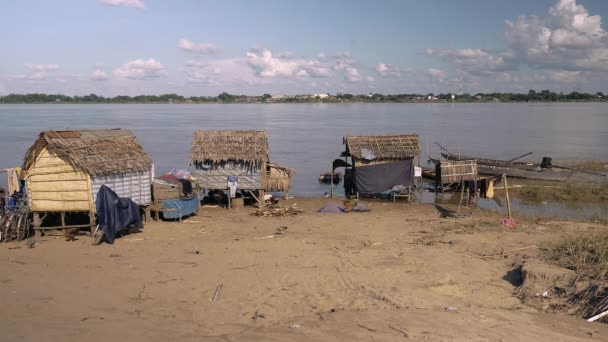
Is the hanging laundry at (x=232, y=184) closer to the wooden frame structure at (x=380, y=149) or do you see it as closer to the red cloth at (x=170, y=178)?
the red cloth at (x=170, y=178)

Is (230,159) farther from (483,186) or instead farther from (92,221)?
(483,186)

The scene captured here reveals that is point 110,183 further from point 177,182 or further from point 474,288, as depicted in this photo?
point 474,288

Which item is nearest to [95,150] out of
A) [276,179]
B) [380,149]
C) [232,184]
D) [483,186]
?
[232,184]

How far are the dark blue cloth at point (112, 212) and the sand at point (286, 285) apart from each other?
0.46 m

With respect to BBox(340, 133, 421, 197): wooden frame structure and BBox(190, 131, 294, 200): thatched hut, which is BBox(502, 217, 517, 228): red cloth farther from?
BBox(190, 131, 294, 200): thatched hut

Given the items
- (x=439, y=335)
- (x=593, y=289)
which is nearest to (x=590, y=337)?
(x=593, y=289)

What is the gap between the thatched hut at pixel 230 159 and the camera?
736 inches

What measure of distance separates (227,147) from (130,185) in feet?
14.3

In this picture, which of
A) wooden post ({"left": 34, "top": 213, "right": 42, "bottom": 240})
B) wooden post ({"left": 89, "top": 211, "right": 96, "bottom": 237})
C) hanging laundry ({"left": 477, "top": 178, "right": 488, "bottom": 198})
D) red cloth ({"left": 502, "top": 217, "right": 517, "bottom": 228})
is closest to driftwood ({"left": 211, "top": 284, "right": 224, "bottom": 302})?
wooden post ({"left": 89, "top": 211, "right": 96, "bottom": 237})

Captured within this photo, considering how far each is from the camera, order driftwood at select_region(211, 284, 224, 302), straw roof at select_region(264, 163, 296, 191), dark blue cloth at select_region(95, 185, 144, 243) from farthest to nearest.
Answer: straw roof at select_region(264, 163, 296, 191) → dark blue cloth at select_region(95, 185, 144, 243) → driftwood at select_region(211, 284, 224, 302)

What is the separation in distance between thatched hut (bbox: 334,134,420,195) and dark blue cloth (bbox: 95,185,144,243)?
9832mm

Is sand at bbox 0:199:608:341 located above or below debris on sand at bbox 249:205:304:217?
above

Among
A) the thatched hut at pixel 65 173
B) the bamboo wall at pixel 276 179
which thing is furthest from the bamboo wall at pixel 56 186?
the bamboo wall at pixel 276 179

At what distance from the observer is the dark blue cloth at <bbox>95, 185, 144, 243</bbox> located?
555 inches
